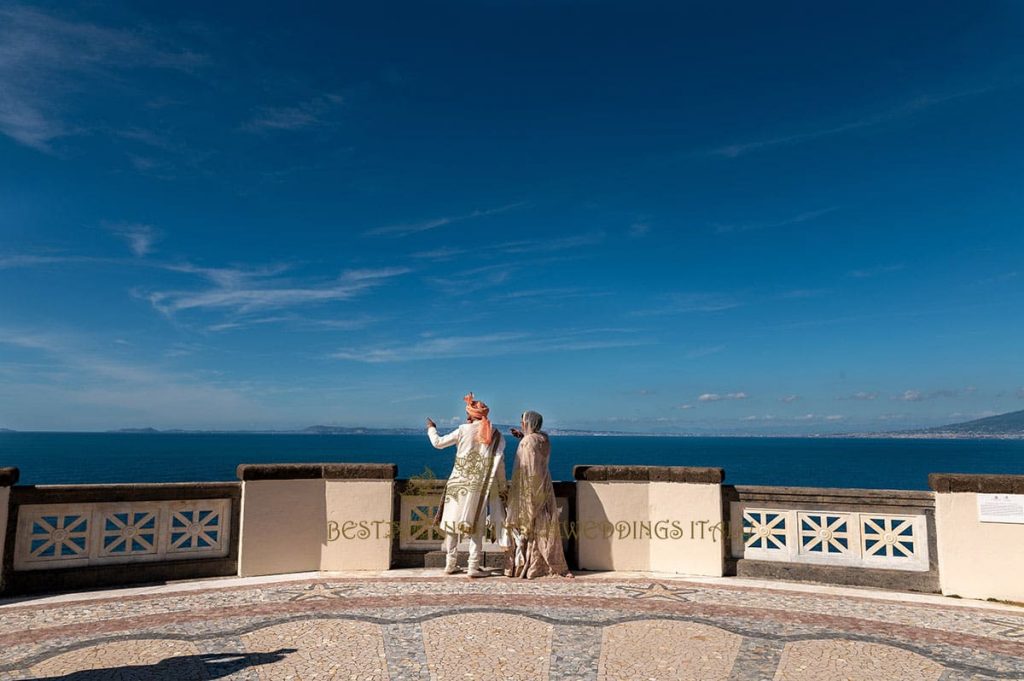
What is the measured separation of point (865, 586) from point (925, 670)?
9.96ft

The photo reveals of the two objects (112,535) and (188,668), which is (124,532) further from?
(188,668)

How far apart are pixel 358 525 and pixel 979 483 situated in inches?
290

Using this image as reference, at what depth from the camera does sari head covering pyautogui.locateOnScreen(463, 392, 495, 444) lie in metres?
8.38

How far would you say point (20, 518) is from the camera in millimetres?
7184

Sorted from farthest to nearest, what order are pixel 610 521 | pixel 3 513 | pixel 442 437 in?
pixel 610 521, pixel 442 437, pixel 3 513

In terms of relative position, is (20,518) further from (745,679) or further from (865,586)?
(865,586)

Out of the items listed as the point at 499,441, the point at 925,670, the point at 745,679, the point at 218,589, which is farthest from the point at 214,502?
the point at 925,670

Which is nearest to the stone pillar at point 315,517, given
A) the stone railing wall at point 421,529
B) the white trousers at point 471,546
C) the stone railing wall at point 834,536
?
the stone railing wall at point 421,529

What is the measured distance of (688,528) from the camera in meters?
8.36

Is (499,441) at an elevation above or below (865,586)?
above

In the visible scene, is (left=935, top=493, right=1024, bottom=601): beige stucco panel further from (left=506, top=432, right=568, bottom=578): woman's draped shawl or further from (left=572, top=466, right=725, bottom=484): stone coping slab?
(left=506, top=432, right=568, bottom=578): woman's draped shawl

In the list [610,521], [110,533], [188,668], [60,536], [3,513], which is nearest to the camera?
[188,668]

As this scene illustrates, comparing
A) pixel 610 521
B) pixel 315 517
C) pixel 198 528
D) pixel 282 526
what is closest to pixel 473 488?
pixel 610 521

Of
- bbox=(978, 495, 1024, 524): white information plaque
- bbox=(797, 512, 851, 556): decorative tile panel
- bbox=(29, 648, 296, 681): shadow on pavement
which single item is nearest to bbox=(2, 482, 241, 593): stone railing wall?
bbox=(29, 648, 296, 681): shadow on pavement
